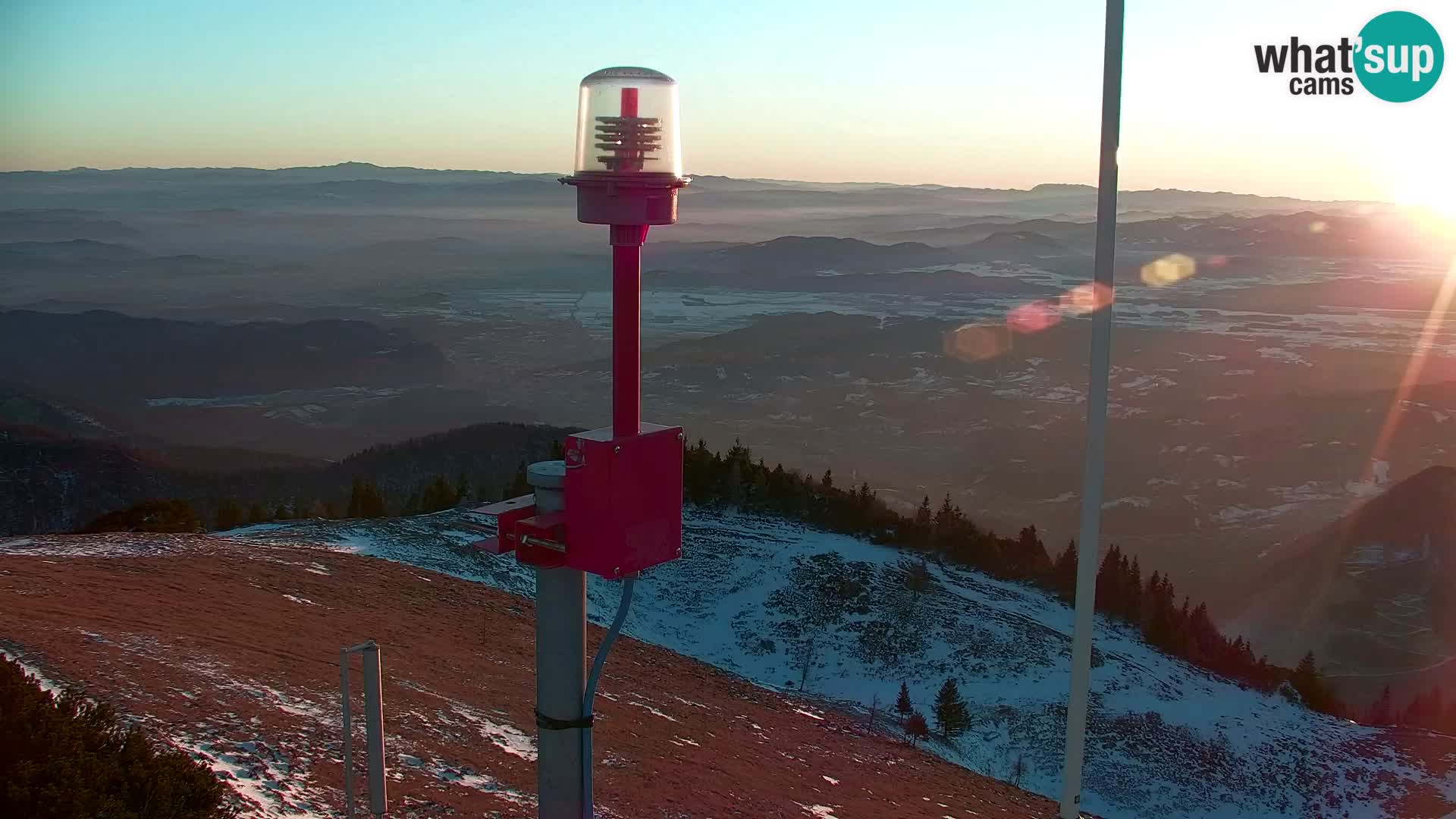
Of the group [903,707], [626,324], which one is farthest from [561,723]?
[903,707]

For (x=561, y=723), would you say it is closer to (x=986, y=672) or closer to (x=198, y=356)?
(x=986, y=672)

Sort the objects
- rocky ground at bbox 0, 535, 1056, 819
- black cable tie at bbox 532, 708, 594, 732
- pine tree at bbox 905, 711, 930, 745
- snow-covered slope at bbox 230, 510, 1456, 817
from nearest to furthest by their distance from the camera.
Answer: black cable tie at bbox 532, 708, 594, 732, rocky ground at bbox 0, 535, 1056, 819, pine tree at bbox 905, 711, 930, 745, snow-covered slope at bbox 230, 510, 1456, 817

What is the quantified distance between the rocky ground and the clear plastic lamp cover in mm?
5636

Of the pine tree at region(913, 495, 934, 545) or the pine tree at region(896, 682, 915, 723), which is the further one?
the pine tree at region(913, 495, 934, 545)

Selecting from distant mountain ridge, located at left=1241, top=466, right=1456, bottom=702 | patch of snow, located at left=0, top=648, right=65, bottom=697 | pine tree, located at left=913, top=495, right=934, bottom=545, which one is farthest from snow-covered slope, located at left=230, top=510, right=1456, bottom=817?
distant mountain ridge, located at left=1241, top=466, right=1456, bottom=702

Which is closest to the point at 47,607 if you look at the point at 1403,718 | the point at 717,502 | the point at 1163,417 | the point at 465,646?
Answer: the point at 465,646

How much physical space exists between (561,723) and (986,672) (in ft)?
90.8

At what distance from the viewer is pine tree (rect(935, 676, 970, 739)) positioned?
26609 mm

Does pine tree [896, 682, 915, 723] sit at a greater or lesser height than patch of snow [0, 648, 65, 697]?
lesser

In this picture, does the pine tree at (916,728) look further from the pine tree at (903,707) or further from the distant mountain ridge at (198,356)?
the distant mountain ridge at (198,356)

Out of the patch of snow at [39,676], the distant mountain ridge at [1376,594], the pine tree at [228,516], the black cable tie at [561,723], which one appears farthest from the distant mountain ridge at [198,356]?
the black cable tie at [561,723]

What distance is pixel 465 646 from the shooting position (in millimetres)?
18141

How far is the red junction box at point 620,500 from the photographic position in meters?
4.84

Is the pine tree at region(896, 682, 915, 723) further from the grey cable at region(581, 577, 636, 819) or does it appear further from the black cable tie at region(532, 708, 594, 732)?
the black cable tie at region(532, 708, 594, 732)
